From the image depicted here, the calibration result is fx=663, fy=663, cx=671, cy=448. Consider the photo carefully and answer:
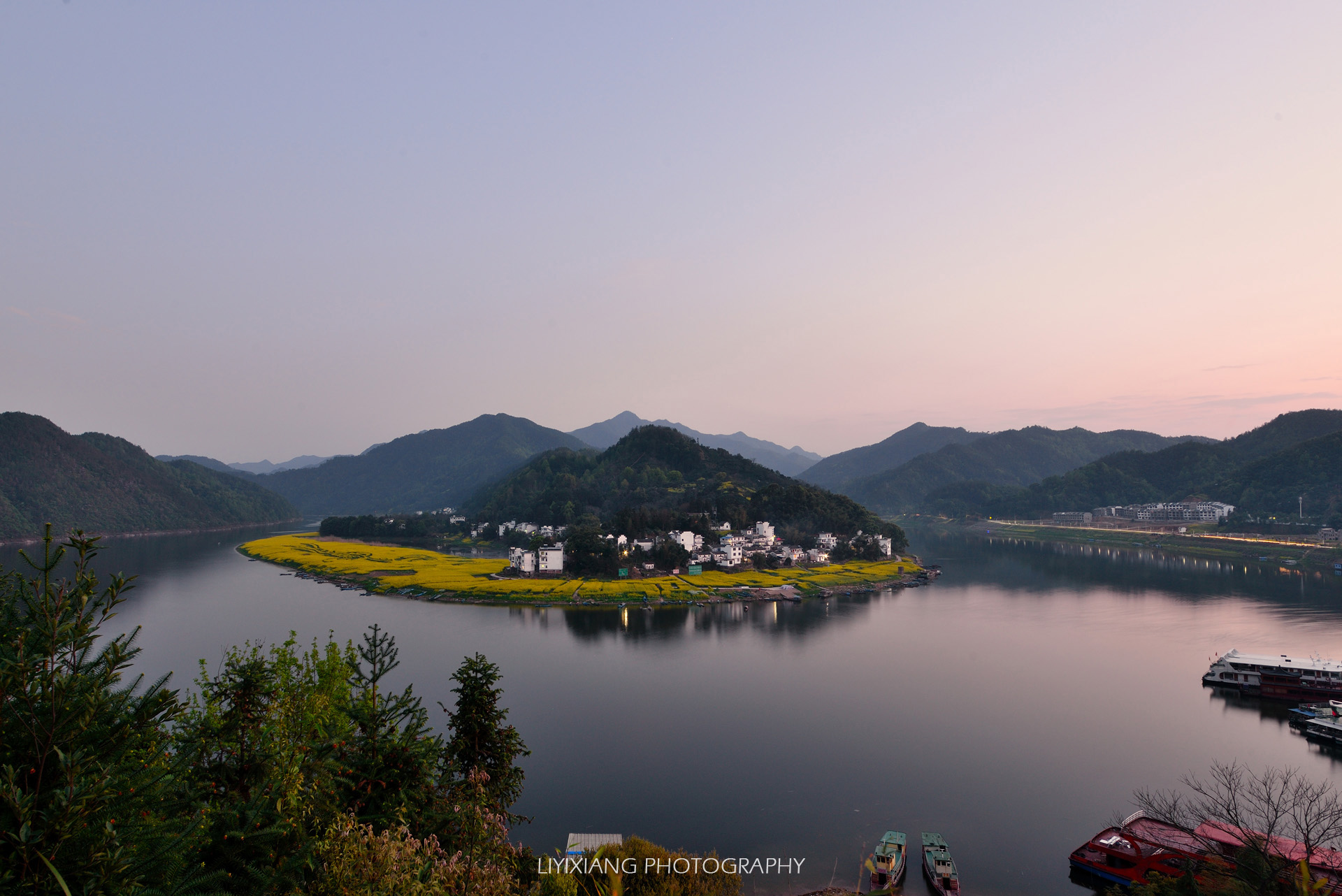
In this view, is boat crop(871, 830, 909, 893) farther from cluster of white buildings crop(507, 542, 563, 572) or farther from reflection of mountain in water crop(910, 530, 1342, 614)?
cluster of white buildings crop(507, 542, 563, 572)

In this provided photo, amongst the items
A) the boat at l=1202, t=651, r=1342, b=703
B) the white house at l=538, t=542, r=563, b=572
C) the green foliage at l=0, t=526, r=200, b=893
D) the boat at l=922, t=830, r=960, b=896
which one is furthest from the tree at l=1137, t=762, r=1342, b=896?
the white house at l=538, t=542, r=563, b=572

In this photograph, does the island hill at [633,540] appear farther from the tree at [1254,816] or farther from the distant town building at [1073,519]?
the distant town building at [1073,519]

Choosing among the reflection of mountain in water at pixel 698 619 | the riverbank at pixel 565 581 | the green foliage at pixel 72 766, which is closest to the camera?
the green foliage at pixel 72 766

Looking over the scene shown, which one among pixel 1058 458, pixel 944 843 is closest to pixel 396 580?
pixel 944 843

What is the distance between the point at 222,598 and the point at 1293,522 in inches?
3409

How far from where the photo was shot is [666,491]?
230 ft

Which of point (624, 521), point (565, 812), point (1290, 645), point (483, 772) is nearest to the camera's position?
point (483, 772)

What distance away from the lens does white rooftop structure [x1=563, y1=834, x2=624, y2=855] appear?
10797 millimetres

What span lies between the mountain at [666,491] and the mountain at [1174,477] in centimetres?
4147

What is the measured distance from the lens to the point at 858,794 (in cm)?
1457

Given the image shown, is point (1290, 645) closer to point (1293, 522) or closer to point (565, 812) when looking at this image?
point (565, 812)

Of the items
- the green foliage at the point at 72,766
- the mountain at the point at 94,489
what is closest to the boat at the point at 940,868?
the green foliage at the point at 72,766

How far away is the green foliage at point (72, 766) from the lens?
126 inches

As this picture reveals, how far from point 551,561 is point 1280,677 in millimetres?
36059
